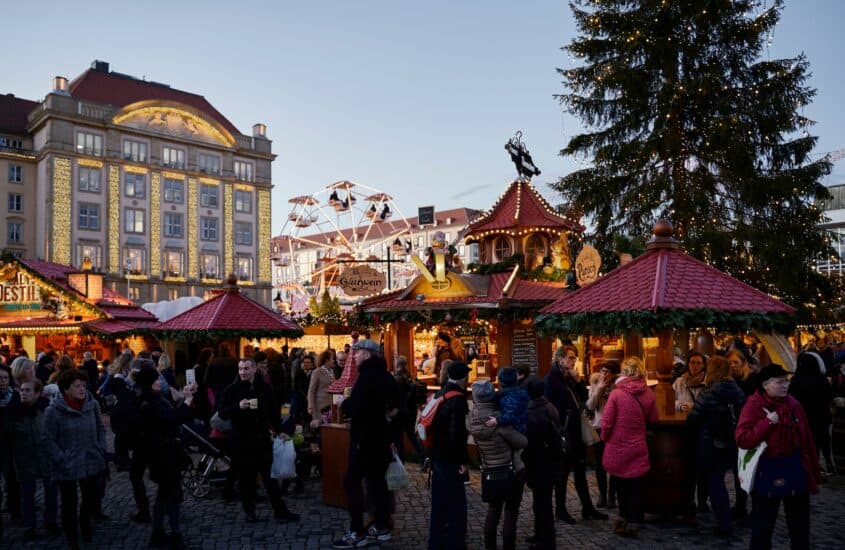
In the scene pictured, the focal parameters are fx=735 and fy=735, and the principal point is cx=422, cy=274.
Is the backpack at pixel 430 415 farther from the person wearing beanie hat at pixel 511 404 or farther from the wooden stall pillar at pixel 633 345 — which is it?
the wooden stall pillar at pixel 633 345

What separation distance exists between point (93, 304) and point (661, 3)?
712 inches

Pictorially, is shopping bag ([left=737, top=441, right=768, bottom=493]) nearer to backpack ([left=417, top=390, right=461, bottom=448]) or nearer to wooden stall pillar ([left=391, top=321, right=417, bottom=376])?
backpack ([left=417, top=390, right=461, bottom=448])

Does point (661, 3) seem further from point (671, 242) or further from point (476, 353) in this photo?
point (671, 242)

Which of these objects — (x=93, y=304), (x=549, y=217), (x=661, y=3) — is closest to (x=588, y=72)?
(x=661, y=3)

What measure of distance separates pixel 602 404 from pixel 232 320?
8.31 metres

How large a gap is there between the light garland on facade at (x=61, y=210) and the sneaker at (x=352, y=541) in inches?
1890

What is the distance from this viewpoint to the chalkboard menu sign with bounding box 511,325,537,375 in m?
16.2

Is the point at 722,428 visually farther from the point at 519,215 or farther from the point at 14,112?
the point at 14,112

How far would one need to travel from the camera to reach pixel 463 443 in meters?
6.13

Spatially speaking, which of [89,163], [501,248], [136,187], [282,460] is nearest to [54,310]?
[501,248]

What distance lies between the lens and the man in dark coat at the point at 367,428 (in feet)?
22.2

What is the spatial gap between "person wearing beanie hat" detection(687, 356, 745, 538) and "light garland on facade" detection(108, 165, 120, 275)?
50335 mm

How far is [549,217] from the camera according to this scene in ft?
60.0

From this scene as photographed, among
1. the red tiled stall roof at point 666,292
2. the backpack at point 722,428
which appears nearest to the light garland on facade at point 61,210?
the red tiled stall roof at point 666,292
